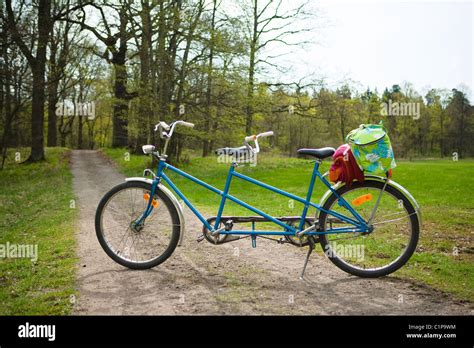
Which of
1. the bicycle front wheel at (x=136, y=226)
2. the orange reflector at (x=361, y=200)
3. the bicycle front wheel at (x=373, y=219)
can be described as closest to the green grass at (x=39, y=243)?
the bicycle front wheel at (x=136, y=226)

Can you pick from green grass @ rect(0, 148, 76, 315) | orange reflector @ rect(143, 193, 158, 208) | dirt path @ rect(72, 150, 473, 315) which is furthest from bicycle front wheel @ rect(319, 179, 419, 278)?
green grass @ rect(0, 148, 76, 315)

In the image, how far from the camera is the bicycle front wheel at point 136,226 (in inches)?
173

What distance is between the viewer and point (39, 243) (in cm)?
614

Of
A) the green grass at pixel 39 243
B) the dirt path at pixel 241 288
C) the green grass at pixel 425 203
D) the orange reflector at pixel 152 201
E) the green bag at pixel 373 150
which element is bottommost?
the green grass at pixel 39 243

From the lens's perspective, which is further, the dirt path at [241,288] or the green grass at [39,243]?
the green grass at [39,243]

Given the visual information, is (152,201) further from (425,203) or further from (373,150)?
(425,203)

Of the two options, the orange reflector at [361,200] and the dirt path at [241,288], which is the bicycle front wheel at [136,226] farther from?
the orange reflector at [361,200]

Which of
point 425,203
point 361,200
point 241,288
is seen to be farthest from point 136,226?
point 425,203

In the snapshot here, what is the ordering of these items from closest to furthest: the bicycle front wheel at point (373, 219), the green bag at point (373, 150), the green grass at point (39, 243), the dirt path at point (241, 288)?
the dirt path at point (241, 288) → the green grass at point (39, 243) → the green bag at point (373, 150) → the bicycle front wheel at point (373, 219)

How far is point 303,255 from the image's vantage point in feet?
16.7

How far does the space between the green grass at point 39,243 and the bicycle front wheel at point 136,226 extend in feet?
1.89

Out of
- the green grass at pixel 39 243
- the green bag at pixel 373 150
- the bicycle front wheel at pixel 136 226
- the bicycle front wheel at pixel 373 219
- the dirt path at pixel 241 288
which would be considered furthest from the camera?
the bicycle front wheel at pixel 136 226

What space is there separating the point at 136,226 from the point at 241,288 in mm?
1356
